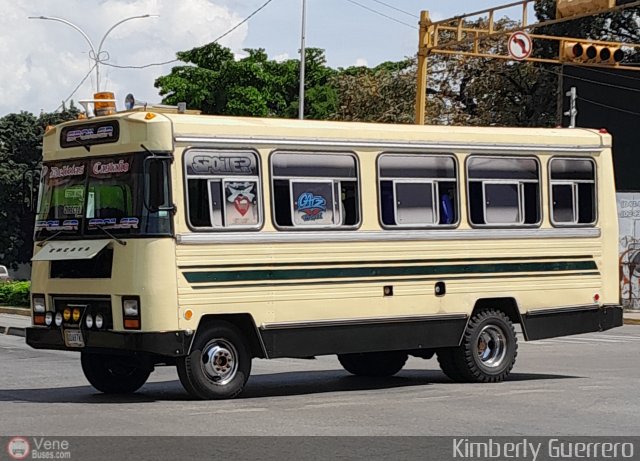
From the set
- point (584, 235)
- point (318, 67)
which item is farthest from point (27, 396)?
point (318, 67)

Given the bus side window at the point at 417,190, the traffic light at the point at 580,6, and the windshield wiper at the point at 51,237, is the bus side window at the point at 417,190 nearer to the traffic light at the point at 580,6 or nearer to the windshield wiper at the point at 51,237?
the windshield wiper at the point at 51,237

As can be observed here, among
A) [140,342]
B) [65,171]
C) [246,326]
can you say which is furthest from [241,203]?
[65,171]

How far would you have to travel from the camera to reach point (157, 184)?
13461mm

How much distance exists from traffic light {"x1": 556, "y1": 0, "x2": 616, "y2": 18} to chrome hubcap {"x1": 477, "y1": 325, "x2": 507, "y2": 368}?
24.9ft

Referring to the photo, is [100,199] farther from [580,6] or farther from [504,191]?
[580,6]

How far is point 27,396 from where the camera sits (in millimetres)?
14688

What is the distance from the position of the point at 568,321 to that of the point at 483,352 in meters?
1.39

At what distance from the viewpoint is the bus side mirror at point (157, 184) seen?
44.1 ft

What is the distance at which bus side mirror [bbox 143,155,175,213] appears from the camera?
44.1 ft

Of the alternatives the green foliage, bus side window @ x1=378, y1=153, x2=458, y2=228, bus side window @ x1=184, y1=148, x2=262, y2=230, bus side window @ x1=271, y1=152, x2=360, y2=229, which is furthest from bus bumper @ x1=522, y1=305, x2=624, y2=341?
the green foliage

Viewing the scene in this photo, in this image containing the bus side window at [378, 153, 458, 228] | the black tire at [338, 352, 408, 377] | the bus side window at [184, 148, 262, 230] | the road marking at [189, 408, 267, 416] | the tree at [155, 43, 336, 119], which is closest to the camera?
the road marking at [189, 408, 267, 416]

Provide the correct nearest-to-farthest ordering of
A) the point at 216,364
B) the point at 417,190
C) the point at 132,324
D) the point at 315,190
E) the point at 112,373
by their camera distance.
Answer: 1. the point at 132,324
2. the point at 216,364
3. the point at 315,190
4. the point at 112,373
5. the point at 417,190

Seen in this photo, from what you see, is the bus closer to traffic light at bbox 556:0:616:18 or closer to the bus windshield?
the bus windshield
